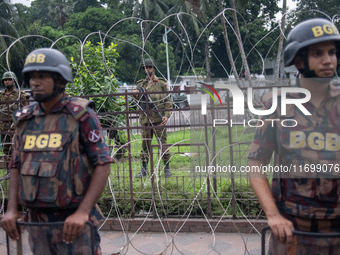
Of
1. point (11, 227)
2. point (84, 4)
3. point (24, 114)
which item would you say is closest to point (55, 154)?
point (24, 114)

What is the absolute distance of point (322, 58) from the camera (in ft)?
5.25

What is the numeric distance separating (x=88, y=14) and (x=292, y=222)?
43010 mm

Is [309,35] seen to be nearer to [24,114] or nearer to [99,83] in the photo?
[24,114]

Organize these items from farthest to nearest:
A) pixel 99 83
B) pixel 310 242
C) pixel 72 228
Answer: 1. pixel 99 83
2. pixel 72 228
3. pixel 310 242

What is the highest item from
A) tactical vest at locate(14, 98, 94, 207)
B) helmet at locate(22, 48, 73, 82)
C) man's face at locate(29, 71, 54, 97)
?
helmet at locate(22, 48, 73, 82)

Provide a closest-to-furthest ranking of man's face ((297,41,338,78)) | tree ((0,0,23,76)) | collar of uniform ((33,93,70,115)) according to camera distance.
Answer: man's face ((297,41,338,78)) < collar of uniform ((33,93,70,115)) < tree ((0,0,23,76))

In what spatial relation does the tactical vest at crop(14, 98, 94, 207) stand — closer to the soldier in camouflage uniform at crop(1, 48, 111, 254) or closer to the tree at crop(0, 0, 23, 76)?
the soldier in camouflage uniform at crop(1, 48, 111, 254)

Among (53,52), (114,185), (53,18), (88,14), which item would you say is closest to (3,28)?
(88,14)

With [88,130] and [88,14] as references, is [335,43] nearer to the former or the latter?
[88,130]

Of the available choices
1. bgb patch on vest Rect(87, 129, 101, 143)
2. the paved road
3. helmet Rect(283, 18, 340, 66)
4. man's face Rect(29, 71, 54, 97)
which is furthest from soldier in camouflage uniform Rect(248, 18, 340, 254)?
the paved road

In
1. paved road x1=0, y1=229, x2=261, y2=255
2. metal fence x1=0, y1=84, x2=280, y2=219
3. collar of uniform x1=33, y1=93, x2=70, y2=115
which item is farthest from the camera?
metal fence x1=0, y1=84, x2=280, y2=219

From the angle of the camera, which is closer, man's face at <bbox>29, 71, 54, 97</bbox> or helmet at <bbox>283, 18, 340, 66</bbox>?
helmet at <bbox>283, 18, 340, 66</bbox>

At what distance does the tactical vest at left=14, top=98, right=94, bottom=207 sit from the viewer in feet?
6.37

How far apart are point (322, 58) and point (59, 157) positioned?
140 centimetres
